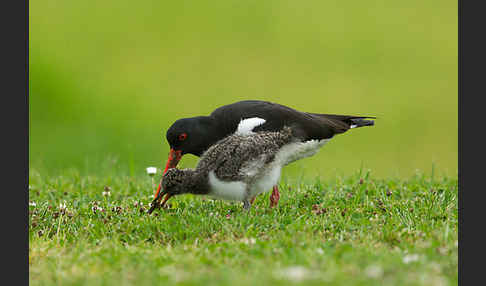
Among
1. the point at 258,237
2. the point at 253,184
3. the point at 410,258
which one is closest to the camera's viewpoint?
the point at 410,258

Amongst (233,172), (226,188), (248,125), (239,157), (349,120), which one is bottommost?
(226,188)

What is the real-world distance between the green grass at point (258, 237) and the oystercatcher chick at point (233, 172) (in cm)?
26

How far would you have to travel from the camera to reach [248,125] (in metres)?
7.76

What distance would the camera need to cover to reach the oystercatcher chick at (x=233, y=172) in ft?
22.9

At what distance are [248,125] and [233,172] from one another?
99cm

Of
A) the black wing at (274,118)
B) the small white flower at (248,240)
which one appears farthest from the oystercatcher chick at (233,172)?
the small white flower at (248,240)

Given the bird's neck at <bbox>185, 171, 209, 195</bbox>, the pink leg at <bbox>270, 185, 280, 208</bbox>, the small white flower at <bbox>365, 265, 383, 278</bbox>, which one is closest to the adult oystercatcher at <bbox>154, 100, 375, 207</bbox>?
the pink leg at <bbox>270, 185, 280, 208</bbox>

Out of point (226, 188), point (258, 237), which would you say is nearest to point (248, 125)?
point (226, 188)

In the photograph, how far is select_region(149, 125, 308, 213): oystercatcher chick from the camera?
6.98 m

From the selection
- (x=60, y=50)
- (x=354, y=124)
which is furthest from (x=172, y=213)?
(x=60, y=50)

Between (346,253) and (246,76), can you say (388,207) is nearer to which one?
(346,253)

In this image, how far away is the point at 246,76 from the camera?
71.9 feet

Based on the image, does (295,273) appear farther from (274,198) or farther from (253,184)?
(274,198)

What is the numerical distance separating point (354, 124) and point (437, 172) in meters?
1.78
